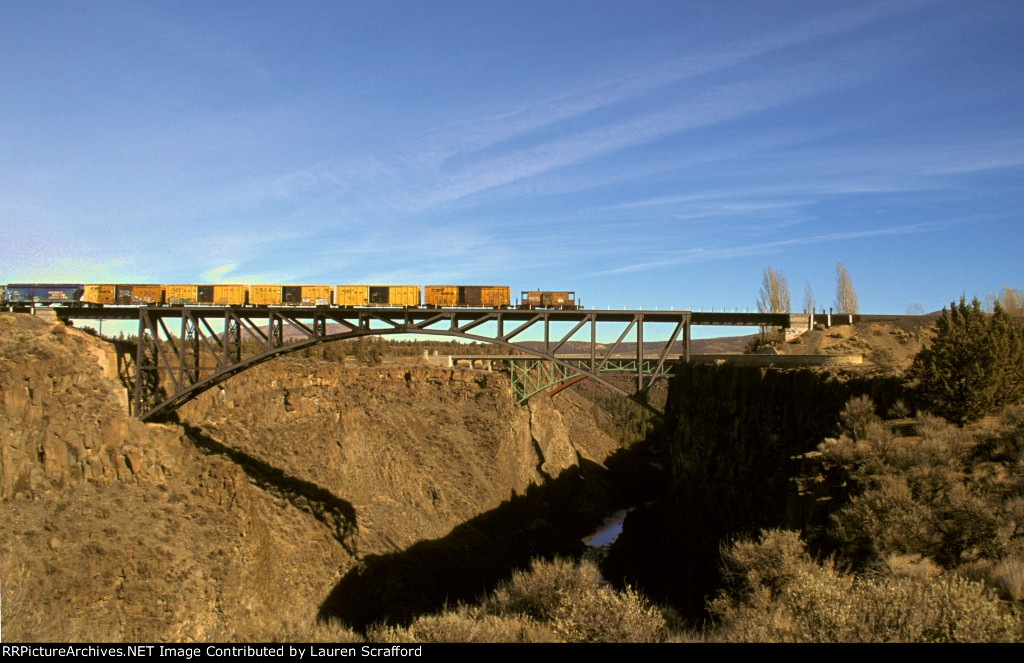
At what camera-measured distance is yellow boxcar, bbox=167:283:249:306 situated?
33156mm

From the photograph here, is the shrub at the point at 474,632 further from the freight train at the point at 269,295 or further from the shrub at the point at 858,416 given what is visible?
the freight train at the point at 269,295

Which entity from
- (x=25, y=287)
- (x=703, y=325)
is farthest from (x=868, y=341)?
(x=25, y=287)

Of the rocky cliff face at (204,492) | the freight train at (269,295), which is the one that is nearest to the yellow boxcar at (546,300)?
the freight train at (269,295)

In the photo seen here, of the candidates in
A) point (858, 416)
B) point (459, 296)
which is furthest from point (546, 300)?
point (858, 416)

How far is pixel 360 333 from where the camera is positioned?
31453 millimetres

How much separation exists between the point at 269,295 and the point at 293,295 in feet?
4.41

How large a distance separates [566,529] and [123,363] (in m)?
34.3

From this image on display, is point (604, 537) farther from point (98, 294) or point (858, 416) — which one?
point (98, 294)

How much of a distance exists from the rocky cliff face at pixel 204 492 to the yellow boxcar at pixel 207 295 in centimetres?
444

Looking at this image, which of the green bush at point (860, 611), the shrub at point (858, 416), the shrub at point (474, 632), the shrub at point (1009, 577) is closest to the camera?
the green bush at point (860, 611)

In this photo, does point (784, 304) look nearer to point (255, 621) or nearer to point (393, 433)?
point (393, 433)

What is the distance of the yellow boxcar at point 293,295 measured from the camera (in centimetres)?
3284

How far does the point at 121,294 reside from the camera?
33812mm

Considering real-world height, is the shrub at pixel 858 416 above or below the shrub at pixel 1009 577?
above
